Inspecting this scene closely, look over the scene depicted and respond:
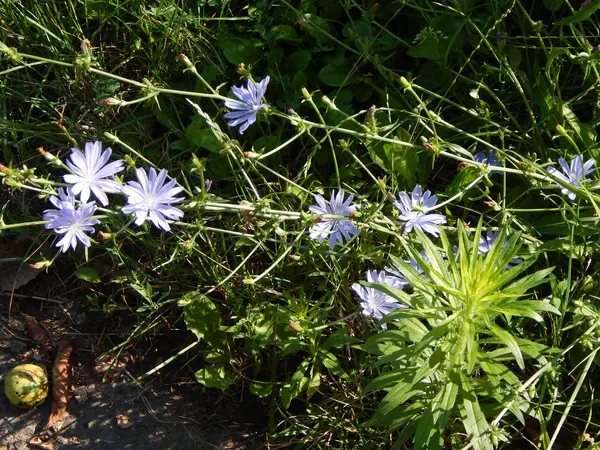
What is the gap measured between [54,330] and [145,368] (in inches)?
14.7

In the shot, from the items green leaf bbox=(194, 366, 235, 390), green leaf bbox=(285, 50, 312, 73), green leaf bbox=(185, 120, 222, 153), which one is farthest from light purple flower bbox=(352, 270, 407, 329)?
green leaf bbox=(285, 50, 312, 73)

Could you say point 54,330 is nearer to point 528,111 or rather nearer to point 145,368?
point 145,368

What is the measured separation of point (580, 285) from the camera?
2.29m

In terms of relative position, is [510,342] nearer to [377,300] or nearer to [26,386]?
[377,300]

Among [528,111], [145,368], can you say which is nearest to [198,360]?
[145,368]

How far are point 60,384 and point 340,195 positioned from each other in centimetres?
122

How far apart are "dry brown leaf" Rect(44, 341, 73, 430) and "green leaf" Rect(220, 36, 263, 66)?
3.86 ft

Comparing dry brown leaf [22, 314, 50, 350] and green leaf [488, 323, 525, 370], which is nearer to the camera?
green leaf [488, 323, 525, 370]

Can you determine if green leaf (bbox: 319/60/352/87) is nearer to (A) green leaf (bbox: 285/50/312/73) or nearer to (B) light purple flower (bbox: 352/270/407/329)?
(A) green leaf (bbox: 285/50/312/73)

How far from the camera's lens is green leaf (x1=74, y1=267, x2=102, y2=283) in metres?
2.60

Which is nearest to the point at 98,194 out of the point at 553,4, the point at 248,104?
the point at 248,104

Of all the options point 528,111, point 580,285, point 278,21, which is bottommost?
point 580,285

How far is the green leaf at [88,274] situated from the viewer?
2602mm

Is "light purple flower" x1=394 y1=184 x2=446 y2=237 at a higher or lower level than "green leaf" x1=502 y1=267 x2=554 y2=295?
higher
